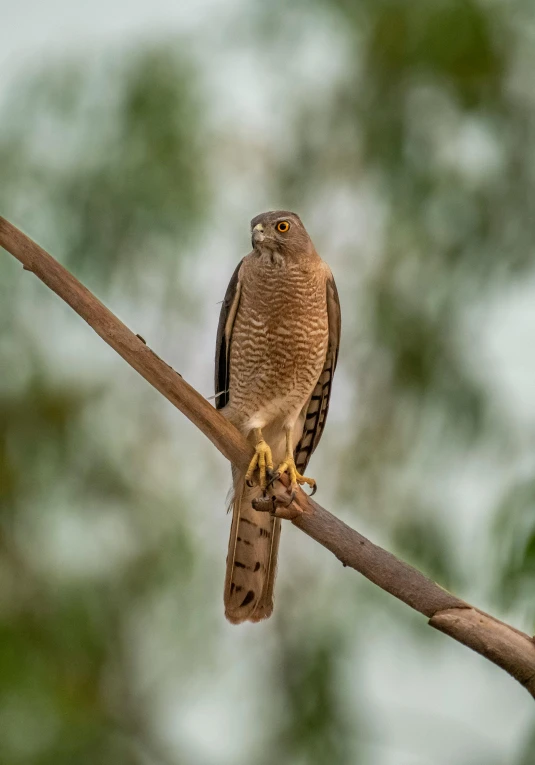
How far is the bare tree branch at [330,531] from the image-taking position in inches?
112

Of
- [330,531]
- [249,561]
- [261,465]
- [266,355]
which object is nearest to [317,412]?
[266,355]

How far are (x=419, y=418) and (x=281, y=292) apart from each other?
1669 mm

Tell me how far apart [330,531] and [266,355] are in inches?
54.0

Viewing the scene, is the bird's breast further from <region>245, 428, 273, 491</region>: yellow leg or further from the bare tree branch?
the bare tree branch

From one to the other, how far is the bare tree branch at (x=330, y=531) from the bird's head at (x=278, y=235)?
3.79ft

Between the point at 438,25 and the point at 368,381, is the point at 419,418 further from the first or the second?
the point at 438,25

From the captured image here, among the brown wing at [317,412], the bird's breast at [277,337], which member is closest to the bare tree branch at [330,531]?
the bird's breast at [277,337]

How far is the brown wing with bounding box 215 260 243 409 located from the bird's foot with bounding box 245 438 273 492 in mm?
469

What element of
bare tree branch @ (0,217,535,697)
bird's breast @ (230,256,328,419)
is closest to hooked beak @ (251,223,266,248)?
bird's breast @ (230,256,328,419)

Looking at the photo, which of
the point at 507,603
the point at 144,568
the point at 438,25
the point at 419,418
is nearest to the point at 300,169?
the point at 438,25

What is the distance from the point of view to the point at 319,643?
5543mm

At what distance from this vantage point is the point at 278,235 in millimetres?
4340

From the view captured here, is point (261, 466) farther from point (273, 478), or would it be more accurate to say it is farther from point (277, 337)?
point (277, 337)

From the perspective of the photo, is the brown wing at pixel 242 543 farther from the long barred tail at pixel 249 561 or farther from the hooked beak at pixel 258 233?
the hooked beak at pixel 258 233
